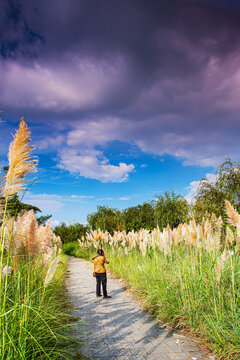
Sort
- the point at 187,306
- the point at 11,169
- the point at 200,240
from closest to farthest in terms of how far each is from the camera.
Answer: the point at 11,169 < the point at 187,306 < the point at 200,240

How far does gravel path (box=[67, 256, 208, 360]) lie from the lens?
3.47 metres

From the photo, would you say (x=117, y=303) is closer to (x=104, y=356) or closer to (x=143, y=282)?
(x=143, y=282)

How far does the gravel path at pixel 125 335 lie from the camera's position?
347 centimetres

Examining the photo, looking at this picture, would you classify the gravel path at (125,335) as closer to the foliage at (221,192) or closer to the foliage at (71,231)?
the foliage at (221,192)

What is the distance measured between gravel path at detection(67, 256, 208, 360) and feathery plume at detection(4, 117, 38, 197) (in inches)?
108

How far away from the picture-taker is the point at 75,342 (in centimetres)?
383

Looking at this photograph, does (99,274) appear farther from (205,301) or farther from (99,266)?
(205,301)

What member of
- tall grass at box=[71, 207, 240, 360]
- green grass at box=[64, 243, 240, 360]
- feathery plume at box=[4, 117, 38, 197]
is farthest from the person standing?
feathery plume at box=[4, 117, 38, 197]

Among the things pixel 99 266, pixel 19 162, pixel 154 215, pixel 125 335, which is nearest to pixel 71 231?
A: pixel 154 215

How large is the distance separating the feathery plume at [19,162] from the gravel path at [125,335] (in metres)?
2.75

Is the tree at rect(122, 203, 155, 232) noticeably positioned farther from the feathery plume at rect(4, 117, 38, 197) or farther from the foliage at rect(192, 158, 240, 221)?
the feathery plume at rect(4, 117, 38, 197)

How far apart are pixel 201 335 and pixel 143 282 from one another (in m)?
2.67

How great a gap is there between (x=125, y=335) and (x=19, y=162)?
11.7ft

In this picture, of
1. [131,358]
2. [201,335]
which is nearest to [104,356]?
[131,358]
